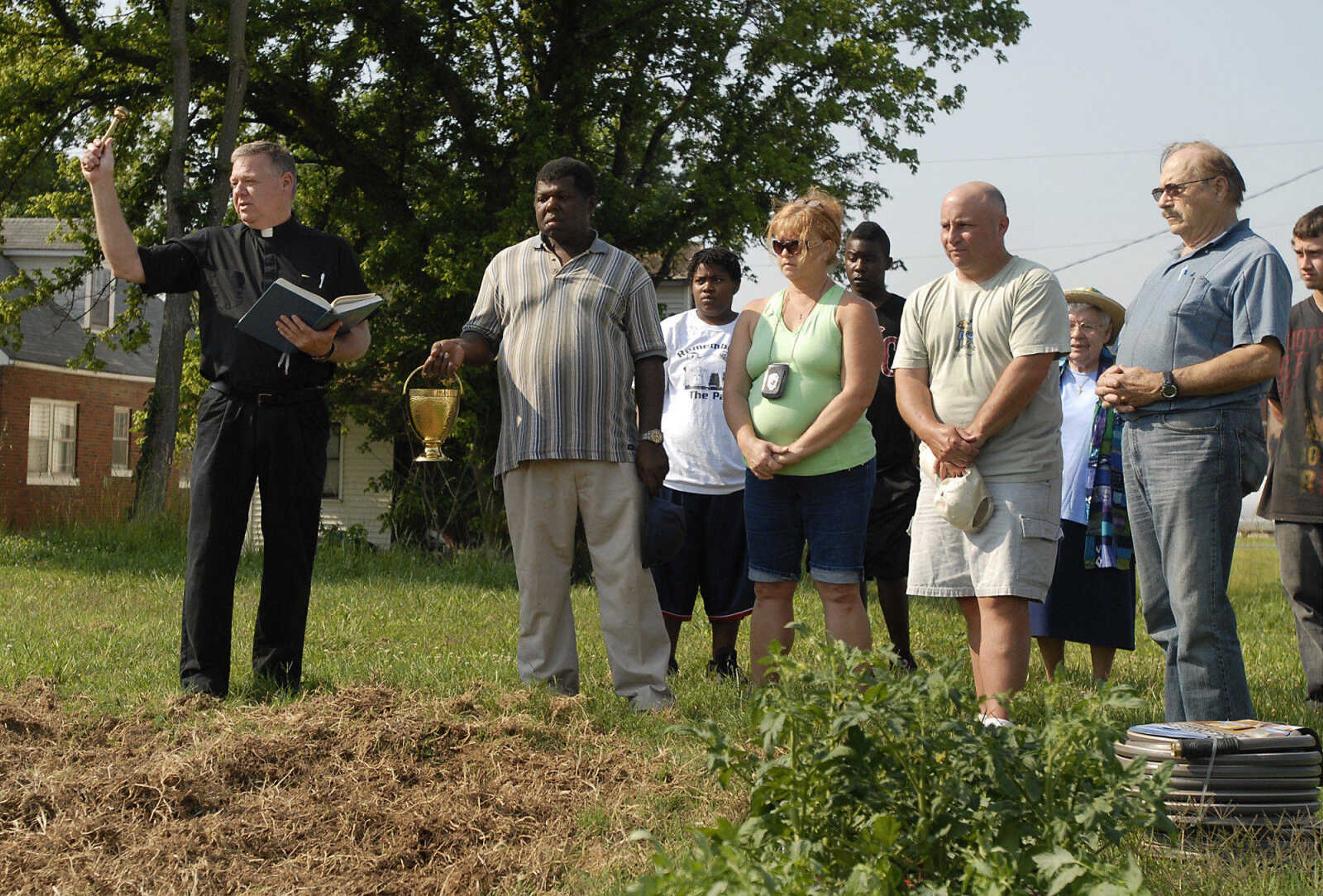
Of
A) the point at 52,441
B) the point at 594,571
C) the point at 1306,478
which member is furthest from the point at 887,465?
the point at 52,441

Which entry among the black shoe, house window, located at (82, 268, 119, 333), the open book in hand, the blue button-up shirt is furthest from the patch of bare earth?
house window, located at (82, 268, 119, 333)

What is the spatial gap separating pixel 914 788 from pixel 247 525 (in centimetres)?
364

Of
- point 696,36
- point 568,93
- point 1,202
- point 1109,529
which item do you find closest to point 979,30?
point 696,36

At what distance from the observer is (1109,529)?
20.1 feet

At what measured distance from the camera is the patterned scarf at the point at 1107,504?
6.11 metres

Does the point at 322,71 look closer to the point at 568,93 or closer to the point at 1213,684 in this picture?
the point at 568,93

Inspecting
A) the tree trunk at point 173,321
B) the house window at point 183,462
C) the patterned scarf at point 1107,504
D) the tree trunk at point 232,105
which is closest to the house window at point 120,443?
the house window at point 183,462

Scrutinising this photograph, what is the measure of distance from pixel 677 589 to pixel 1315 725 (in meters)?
3.00

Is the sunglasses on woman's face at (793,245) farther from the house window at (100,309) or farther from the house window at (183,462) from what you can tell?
the house window at (100,309)

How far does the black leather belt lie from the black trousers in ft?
0.05

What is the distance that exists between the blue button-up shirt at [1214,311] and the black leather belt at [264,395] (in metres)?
3.33

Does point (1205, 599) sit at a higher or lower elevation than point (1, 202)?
lower

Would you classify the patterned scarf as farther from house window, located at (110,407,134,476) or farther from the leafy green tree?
house window, located at (110,407,134,476)

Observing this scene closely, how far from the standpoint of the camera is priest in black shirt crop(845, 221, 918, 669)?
22.3 feet
